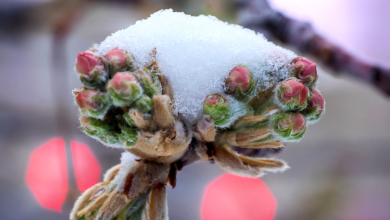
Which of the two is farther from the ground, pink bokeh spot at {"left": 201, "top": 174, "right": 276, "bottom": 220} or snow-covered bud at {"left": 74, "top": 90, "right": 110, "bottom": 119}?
snow-covered bud at {"left": 74, "top": 90, "right": 110, "bottom": 119}

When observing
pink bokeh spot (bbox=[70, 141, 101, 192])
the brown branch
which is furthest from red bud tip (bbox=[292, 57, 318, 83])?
pink bokeh spot (bbox=[70, 141, 101, 192])

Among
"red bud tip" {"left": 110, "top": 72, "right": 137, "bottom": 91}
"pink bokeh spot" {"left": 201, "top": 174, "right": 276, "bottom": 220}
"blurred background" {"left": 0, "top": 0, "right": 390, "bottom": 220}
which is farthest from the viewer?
"pink bokeh spot" {"left": 201, "top": 174, "right": 276, "bottom": 220}

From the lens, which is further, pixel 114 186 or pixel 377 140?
pixel 377 140

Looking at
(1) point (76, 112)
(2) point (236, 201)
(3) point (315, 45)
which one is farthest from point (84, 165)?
(3) point (315, 45)

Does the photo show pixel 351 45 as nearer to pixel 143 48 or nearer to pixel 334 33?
pixel 334 33

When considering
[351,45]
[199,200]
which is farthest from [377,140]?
[199,200]

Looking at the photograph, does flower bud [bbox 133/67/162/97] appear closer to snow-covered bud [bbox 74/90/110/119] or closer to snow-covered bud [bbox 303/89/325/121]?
snow-covered bud [bbox 74/90/110/119]
